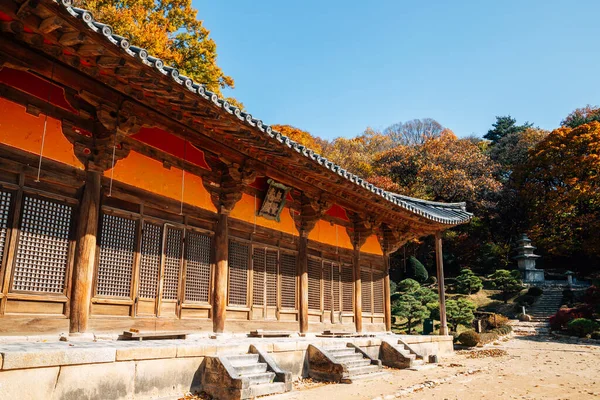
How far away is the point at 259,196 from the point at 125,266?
396cm

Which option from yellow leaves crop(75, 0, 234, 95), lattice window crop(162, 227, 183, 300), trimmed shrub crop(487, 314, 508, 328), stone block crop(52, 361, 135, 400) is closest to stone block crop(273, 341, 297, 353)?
lattice window crop(162, 227, 183, 300)

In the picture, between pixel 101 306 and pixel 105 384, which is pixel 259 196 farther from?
pixel 105 384

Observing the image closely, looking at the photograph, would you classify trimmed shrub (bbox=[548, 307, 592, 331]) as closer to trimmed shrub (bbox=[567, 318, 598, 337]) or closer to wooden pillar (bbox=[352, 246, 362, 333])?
trimmed shrub (bbox=[567, 318, 598, 337])

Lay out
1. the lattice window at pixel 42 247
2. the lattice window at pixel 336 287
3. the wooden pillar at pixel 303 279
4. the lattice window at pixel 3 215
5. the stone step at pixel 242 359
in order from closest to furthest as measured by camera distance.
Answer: the lattice window at pixel 3 215, the lattice window at pixel 42 247, the stone step at pixel 242 359, the wooden pillar at pixel 303 279, the lattice window at pixel 336 287

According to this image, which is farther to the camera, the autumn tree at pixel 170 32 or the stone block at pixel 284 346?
the autumn tree at pixel 170 32

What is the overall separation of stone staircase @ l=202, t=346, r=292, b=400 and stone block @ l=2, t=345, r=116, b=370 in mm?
1721

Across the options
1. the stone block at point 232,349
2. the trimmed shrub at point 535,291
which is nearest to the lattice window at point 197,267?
the stone block at point 232,349

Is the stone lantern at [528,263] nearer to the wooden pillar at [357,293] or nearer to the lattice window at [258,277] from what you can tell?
the wooden pillar at [357,293]

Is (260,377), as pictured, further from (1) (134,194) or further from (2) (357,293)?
(2) (357,293)

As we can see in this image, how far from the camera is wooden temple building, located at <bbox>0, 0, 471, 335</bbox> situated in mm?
6203

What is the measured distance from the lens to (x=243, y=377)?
6918 mm

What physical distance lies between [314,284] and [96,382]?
25.7ft

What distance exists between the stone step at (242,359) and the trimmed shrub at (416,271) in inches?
1303

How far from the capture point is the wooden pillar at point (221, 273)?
31.0 feet
